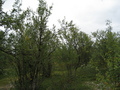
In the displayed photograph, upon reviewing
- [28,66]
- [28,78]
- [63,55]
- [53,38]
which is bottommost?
[28,78]

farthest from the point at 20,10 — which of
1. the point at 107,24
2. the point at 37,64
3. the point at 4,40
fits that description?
the point at 107,24

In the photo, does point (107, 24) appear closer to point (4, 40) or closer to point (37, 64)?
point (37, 64)

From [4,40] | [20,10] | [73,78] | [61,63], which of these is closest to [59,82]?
[73,78]

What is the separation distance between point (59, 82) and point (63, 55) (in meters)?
3.69

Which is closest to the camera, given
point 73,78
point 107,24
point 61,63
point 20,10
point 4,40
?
point 4,40

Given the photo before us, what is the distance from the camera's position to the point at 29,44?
9008 millimetres

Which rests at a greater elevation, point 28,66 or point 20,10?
point 20,10

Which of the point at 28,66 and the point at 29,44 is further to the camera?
the point at 28,66

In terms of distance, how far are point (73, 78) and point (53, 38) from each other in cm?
416

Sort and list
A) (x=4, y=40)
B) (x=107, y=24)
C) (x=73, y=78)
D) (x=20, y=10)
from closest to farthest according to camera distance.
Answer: (x=4, y=40) < (x=20, y=10) < (x=73, y=78) < (x=107, y=24)

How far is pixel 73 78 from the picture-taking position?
10852 millimetres

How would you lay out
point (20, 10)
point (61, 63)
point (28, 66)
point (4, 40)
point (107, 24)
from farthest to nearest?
point (107, 24) → point (61, 63) → point (28, 66) → point (20, 10) → point (4, 40)

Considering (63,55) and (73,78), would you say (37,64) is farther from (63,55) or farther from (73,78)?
(63,55)

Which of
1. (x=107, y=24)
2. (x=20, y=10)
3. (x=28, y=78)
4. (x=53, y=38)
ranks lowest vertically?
(x=28, y=78)
